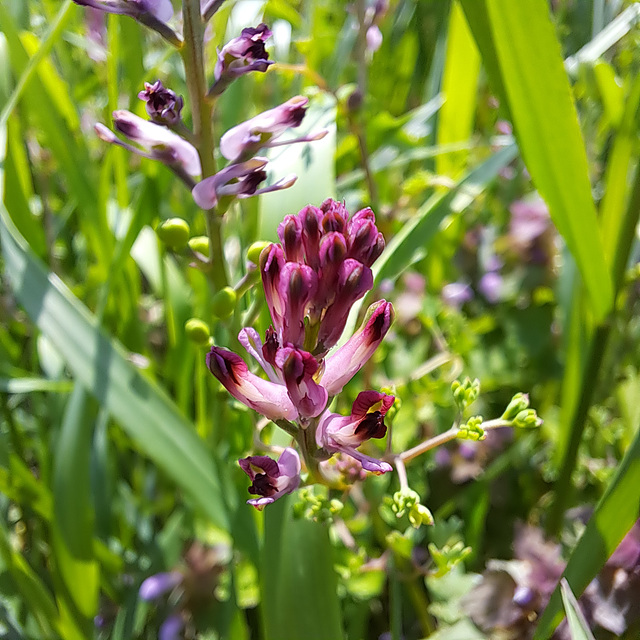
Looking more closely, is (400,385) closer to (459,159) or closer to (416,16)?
(459,159)

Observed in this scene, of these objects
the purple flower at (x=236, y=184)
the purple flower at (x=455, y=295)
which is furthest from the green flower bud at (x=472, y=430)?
the purple flower at (x=455, y=295)

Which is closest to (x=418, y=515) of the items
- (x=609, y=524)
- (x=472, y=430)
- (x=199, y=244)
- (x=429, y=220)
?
(x=472, y=430)

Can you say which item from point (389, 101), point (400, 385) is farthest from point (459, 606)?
point (389, 101)

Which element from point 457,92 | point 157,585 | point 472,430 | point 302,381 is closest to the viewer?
point 302,381

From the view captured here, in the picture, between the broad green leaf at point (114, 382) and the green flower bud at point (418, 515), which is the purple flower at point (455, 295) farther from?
the green flower bud at point (418, 515)

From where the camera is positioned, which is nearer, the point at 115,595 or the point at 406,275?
the point at 115,595

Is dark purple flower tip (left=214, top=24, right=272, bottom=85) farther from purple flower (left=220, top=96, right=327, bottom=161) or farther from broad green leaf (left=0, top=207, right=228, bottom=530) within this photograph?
broad green leaf (left=0, top=207, right=228, bottom=530)

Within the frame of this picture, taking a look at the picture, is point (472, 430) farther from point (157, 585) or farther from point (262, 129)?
point (157, 585)
